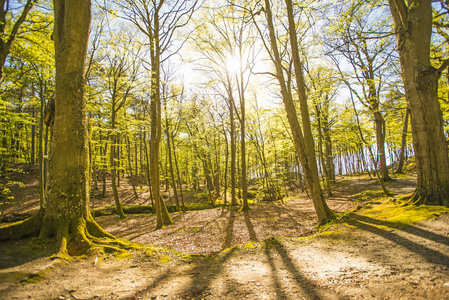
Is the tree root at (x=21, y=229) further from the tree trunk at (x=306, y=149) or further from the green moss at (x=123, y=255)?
the tree trunk at (x=306, y=149)

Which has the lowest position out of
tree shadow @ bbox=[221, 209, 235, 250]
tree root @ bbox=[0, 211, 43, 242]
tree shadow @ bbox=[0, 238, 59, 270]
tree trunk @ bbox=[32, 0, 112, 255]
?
tree shadow @ bbox=[221, 209, 235, 250]

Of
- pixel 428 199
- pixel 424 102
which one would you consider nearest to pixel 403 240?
pixel 428 199

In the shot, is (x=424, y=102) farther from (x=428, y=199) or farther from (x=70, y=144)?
(x=70, y=144)

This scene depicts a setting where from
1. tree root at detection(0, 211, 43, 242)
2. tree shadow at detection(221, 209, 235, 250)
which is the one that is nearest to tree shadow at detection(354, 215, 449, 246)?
tree shadow at detection(221, 209, 235, 250)

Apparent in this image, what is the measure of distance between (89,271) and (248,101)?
696 inches

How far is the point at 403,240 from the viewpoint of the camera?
3668mm

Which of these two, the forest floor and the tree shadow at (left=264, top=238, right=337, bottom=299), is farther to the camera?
the tree shadow at (left=264, top=238, right=337, bottom=299)

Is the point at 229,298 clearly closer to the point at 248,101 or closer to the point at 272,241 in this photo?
the point at 272,241

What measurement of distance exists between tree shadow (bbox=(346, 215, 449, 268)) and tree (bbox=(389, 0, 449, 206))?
52.9 inches

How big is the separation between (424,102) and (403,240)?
11.9ft

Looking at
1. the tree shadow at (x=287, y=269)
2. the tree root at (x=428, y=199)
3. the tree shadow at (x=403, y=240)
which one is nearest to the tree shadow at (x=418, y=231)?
the tree shadow at (x=403, y=240)

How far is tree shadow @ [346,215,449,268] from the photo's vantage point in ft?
9.15

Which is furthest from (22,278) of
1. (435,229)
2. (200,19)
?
(200,19)

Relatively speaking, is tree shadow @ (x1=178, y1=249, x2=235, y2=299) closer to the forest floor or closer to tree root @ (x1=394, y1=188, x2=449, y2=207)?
the forest floor
